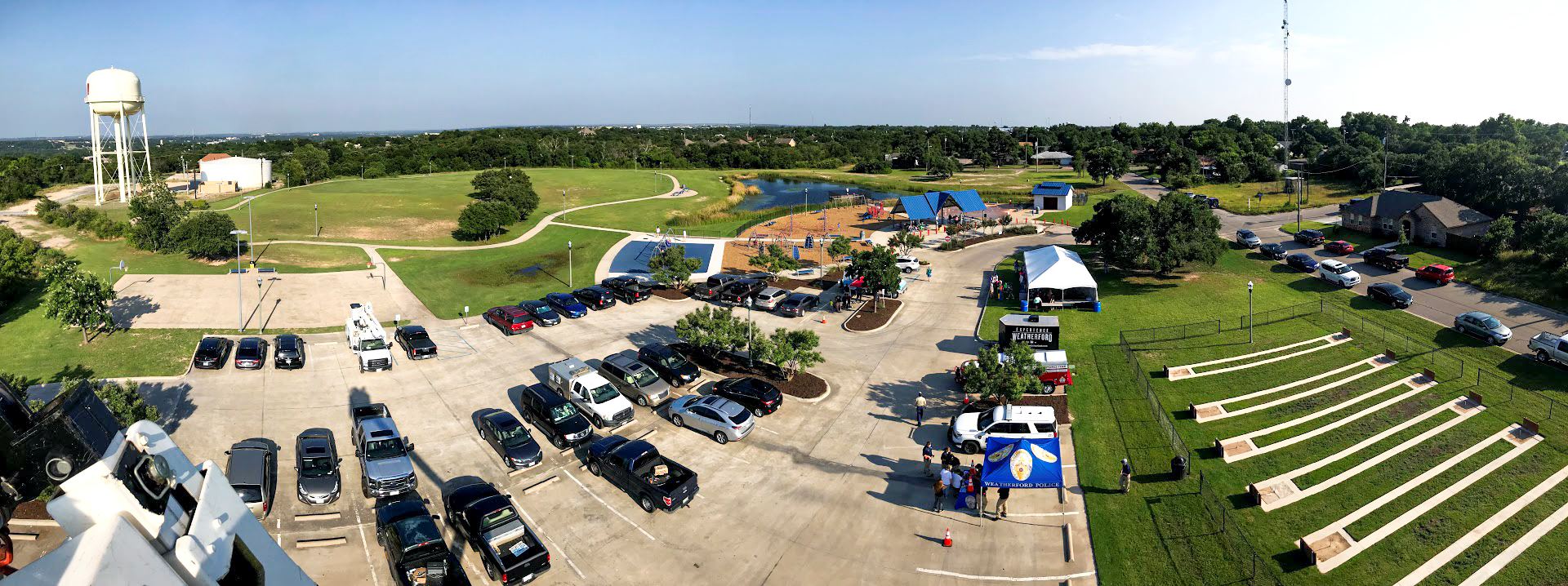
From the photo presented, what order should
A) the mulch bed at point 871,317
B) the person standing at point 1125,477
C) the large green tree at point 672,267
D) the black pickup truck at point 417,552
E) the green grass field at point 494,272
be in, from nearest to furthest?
1. the black pickup truck at point 417,552
2. the person standing at point 1125,477
3. the mulch bed at point 871,317
4. the green grass field at point 494,272
5. the large green tree at point 672,267

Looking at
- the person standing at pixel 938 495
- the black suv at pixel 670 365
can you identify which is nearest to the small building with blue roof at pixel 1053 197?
the black suv at pixel 670 365

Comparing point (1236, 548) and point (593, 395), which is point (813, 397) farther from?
point (1236, 548)

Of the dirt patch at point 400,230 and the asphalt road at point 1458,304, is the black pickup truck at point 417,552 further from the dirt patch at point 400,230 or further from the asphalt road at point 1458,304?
the dirt patch at point 400,230

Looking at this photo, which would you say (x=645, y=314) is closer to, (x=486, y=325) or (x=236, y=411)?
(x=486, y=325)

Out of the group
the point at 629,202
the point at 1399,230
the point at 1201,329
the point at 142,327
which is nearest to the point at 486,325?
the point at 142,327

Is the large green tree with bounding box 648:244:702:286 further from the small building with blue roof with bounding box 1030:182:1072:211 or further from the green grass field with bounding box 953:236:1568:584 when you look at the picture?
the small building with blue roof with bounding box 1030:182:1072:211

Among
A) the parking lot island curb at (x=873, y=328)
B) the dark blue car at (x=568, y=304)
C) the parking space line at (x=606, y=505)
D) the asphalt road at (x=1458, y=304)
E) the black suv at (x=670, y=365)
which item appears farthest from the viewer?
the dark blue car at (x=568, y=304)
